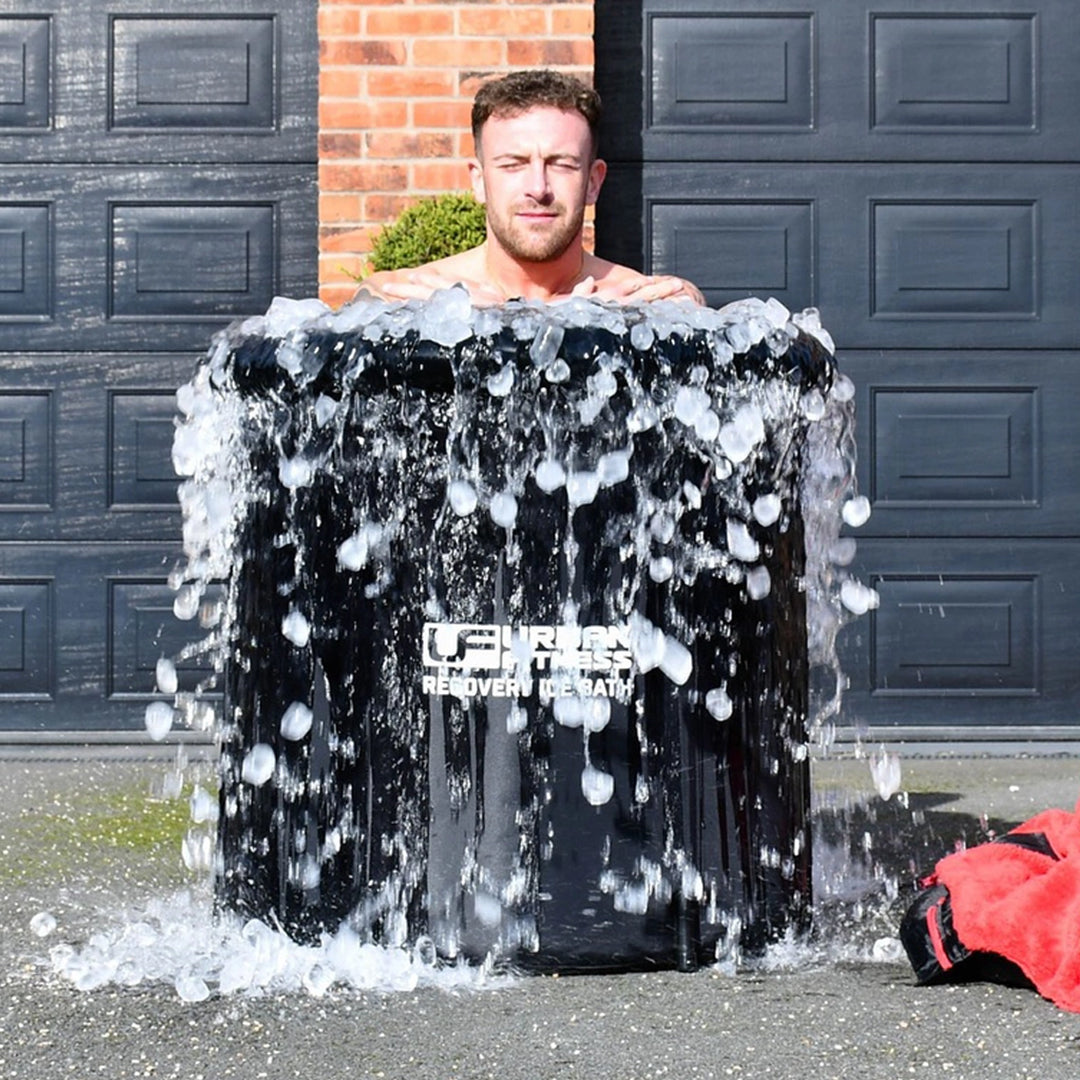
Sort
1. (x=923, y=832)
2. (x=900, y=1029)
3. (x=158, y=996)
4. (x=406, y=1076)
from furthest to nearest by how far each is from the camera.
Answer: (x=923, y=832), (x=158, y=996), (x=900, y=1029), (x=406, y=1076)

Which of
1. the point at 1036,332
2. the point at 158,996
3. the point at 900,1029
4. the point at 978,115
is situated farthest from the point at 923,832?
the point at 978,115

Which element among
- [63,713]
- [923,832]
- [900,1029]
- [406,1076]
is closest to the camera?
[406,1076]

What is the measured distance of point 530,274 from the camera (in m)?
3.00

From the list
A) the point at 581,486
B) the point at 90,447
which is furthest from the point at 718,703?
the point at 90,447

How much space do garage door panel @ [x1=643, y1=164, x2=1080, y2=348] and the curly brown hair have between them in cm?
284

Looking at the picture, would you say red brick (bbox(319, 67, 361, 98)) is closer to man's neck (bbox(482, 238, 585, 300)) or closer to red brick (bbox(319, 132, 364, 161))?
red brick (bbox(319, 132, 364, 161))

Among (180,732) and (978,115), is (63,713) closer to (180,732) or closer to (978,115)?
(180,732)

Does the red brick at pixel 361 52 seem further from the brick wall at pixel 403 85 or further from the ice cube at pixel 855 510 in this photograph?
the ice cube at pixel 855 510

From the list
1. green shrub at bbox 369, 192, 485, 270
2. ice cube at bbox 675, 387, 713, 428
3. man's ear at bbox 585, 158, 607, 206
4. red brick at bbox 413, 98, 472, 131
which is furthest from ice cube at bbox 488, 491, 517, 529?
red brick at bbox 413, 98, 472, 131

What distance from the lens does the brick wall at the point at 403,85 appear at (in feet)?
17.7

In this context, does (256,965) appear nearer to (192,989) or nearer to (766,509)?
(192,989)

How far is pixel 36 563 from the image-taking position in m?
5.64

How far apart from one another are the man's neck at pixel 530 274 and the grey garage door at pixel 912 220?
2634 mm

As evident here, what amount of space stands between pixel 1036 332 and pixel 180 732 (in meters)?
3.03
